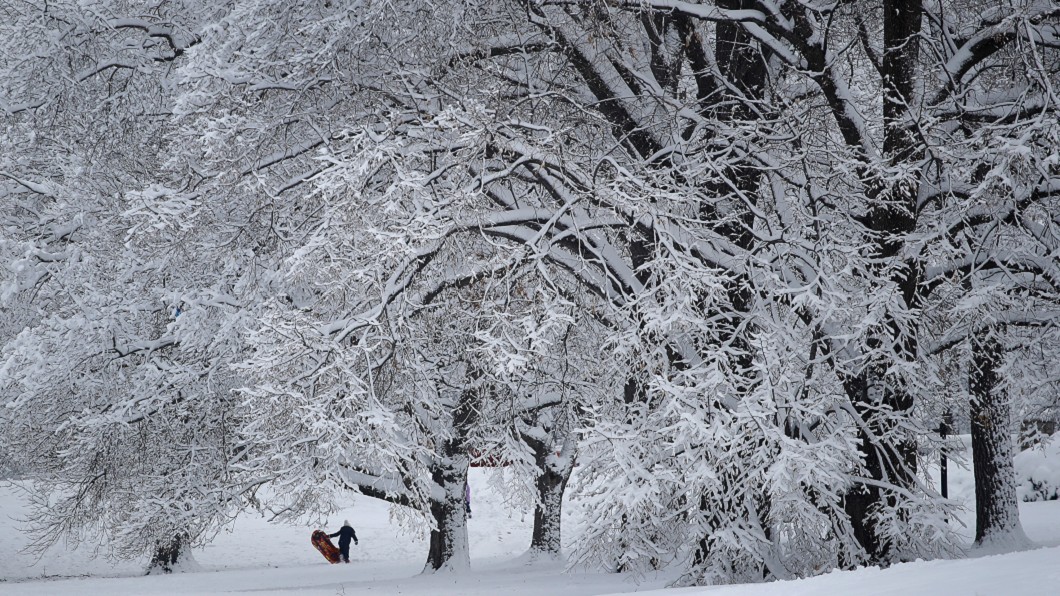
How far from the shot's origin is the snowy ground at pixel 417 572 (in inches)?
213

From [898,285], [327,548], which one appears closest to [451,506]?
[327,548]

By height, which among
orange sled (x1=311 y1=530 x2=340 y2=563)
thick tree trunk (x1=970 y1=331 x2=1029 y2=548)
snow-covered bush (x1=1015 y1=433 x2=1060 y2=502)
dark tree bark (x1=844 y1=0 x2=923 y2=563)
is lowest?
orange sled (x1=311 y1=530 x2=340 y2=563)

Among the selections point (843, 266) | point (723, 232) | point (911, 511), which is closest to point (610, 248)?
point (723, 232)

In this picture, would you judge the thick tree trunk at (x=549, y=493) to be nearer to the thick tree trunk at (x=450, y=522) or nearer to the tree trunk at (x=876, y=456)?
the thick tree trunk at (x=450, y=522)

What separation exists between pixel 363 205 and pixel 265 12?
2.48m

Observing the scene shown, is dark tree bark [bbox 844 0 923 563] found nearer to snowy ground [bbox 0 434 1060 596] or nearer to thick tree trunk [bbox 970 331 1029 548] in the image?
snowy ground [bbox 0 434 1060 596]

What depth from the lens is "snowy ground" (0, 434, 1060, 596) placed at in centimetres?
540

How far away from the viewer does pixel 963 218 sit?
27.6ft

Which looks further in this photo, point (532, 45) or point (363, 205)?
point (532, 45)

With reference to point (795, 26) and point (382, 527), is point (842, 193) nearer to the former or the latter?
point (795, 26)

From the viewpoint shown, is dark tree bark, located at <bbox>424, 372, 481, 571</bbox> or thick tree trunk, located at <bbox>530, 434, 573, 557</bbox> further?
thick tree trunk, located at <bbox>530, 434, 573, 557</bbox>

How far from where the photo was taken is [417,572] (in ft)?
64.9

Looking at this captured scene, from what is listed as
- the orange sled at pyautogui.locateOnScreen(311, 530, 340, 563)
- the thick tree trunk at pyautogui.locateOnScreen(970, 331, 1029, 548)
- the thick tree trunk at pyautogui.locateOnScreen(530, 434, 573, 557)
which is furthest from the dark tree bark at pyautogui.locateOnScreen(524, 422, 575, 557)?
the thick tree trunk at pyautogui.locateOnScreen(970, 331, 1029, 548)

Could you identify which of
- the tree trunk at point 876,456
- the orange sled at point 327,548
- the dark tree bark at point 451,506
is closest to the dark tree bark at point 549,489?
the dark tree bark at point 451,506
